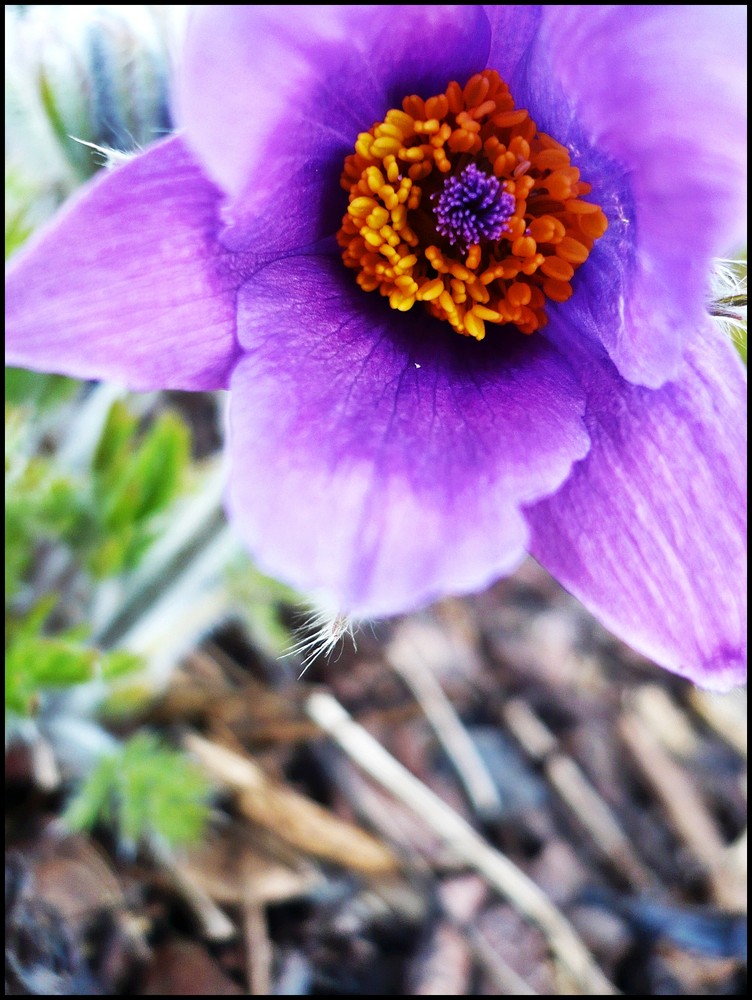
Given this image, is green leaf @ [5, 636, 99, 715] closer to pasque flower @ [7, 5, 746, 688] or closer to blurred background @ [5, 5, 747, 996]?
blurred background @ [5, 5, 747, 996]

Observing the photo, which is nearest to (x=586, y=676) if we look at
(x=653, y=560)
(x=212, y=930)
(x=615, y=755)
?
(x=615, y=755)

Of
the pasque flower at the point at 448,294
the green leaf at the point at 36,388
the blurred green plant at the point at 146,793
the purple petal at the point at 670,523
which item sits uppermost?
the pasque flower at the point at 448,294

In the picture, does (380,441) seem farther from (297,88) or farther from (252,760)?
(252,760)

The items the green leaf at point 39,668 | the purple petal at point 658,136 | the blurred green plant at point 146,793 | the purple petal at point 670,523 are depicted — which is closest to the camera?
the purple petal at point 658,136

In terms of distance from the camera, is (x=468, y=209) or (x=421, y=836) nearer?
(x=468, y=209)

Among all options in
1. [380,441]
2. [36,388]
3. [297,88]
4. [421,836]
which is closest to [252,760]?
[421,836]

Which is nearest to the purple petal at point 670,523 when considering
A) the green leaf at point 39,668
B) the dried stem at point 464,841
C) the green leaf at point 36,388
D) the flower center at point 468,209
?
the flower center at point 468,209

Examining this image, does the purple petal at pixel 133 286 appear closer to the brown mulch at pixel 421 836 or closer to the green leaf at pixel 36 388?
the green leaf at pixel 36 388
